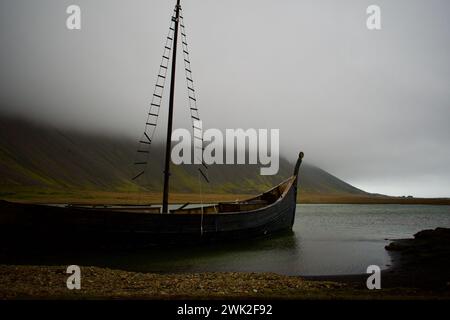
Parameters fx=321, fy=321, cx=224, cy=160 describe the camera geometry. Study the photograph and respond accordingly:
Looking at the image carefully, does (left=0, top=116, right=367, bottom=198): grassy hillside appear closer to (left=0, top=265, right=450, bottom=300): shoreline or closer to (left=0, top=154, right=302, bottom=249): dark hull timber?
(left=0, top=154, right=302, bottom=249): dark hull timber

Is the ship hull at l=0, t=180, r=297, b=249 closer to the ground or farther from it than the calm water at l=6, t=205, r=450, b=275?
farther from it

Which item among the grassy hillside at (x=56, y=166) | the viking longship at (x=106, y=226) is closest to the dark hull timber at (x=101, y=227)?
the viking longship at (x=106, y=226)

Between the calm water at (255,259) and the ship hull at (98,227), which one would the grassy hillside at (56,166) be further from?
the calm water at (255,259)

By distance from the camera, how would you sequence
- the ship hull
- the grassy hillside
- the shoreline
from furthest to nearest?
the grassy hillside → the ship hull → the shoreline

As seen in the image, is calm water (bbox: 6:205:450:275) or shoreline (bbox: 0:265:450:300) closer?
shoreline (bbox: 0:265:450:300)

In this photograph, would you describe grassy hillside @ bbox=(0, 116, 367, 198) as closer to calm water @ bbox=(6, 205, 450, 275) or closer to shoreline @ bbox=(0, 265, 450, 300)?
calm water @ bbox=(6, 205, 450, 275)

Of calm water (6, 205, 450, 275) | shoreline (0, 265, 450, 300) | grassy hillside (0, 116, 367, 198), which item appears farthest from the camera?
grassy hillside (0, 116, 367, 198)

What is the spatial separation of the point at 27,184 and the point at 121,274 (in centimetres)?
11454

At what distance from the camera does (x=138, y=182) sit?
17300cm

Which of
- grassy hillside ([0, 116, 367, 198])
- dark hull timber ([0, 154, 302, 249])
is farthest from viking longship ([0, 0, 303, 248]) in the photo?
grassy hillside ([0, 116, 367, 198])

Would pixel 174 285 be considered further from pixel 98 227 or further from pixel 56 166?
pixel 56 166
